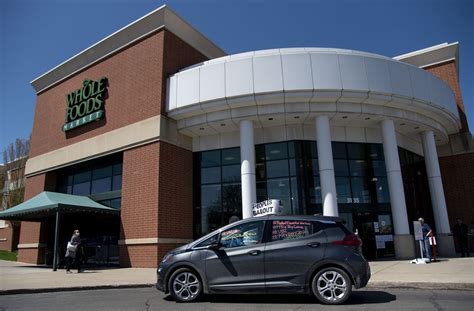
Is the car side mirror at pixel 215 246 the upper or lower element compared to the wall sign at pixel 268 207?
lower

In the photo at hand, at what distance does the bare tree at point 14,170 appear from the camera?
37562 millimetres

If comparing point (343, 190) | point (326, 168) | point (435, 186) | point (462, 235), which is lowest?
point (462, 235)

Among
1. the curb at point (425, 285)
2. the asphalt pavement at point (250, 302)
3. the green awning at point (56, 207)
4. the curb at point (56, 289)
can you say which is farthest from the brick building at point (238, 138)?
the asphalt pavement at point (250, 302)

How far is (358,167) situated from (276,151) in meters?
4.03

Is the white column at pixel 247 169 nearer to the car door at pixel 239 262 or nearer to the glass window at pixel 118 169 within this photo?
the glass window at pixel 118 169

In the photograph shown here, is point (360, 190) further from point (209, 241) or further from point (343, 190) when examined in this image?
point (209, 241)

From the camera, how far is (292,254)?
23.1 feet

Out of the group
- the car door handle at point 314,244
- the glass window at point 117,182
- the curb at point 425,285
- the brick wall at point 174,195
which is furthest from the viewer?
the glass window at point 117,182

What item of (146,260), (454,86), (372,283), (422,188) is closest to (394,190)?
(422,188)

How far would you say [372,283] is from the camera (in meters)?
9.48

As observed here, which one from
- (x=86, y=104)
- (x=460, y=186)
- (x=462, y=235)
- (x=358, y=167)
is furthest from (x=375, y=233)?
(x=86, y=104)

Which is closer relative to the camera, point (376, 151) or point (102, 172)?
point (376, 151)

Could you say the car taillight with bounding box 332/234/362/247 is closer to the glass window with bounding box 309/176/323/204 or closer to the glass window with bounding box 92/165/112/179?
the glass window with bounding box 309/176/323/204

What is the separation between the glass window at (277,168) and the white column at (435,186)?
25.7 feet
